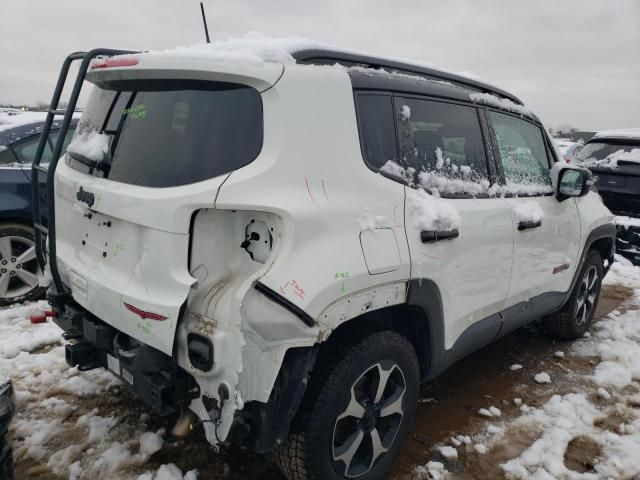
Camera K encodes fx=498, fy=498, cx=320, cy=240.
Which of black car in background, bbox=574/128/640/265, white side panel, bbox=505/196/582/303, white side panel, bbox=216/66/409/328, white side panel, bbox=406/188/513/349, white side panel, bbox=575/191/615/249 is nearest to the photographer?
white side panel, bbox=216/66/409/328

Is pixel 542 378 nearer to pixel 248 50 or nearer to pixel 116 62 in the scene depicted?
pixel 248 50

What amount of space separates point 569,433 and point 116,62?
3.31 meters

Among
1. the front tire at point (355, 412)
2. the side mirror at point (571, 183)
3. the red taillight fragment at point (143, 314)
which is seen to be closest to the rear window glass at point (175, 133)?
the red taillight fragment at point (143, 314)

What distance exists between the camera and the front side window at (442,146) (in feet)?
8.39

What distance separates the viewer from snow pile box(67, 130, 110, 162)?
2.37m

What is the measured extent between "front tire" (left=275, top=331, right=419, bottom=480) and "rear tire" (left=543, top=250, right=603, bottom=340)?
8.05 feet

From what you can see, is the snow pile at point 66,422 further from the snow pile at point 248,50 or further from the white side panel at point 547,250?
the white side panel at point 547,250

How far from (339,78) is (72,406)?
2575 millimetres

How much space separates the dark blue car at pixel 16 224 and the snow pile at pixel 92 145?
2.36 m

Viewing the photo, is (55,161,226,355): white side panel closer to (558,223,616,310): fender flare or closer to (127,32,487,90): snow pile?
(127,32,487,90): snow pile

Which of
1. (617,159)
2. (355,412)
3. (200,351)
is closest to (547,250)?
(355,412)

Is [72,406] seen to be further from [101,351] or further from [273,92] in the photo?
[273,92]

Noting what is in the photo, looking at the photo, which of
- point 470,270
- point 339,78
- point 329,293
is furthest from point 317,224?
point 470,270

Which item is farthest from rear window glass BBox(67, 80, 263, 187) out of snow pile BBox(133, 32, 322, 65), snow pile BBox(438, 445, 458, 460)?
snow pile BBox(438, 445, 458, 460)
